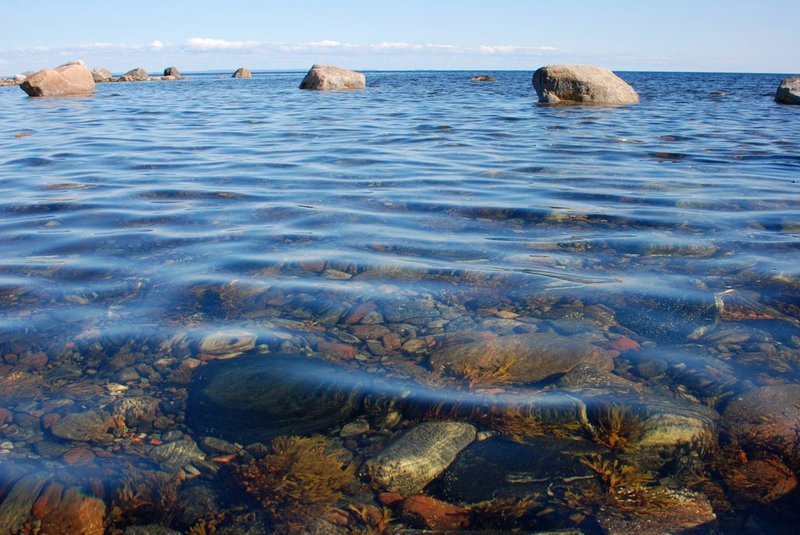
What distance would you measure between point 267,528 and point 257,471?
0.28 metres

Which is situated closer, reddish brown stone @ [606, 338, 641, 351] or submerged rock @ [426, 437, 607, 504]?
submerged rock @ [426, 437, 607, 504]

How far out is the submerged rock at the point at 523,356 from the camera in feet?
8.89

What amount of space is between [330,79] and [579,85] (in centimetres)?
1364

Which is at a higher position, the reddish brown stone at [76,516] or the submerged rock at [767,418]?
the submerged rock at [767,418]

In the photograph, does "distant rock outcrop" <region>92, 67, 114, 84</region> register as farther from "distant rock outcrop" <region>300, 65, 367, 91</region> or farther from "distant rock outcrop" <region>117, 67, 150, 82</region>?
"distant rock outcrop" <region>300, 65, 367, 91</region>

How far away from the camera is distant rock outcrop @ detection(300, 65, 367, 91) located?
29484mm

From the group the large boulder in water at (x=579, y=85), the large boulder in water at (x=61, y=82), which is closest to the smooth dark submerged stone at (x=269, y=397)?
the large boulder in water at (x=579, y=85)

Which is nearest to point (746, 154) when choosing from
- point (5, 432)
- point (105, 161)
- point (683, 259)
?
point (683, 259)

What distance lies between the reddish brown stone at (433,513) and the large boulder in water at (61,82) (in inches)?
1134

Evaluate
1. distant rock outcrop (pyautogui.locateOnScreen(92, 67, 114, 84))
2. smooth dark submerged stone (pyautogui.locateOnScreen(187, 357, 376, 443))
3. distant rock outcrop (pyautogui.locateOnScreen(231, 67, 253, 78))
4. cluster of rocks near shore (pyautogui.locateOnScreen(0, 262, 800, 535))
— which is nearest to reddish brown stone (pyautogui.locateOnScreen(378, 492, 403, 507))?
cluster of rocks near shore (pyautogui.locateOnScreen(0, 262, 800, 535))

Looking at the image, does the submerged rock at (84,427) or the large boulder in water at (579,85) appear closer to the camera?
the submerged rock at (84,427)

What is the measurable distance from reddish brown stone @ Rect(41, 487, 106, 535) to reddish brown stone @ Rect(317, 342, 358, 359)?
3.94 ft

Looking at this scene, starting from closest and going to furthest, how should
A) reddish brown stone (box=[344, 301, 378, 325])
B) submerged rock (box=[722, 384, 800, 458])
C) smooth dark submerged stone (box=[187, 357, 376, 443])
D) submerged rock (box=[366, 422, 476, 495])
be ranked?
1. submerged rock (box=[366, 422, 476, 495])
2. submerged rock (box=[722, 384, 800, 458])
3. smooth dark submerged stone (box=[187, 357, 376, 443])
4. reddish brown stone (box=[344, 301, 378, 325])

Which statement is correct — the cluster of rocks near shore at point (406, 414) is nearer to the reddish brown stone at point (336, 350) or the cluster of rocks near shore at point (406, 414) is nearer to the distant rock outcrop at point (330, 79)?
the reddish brown stone at point (336, 350)
